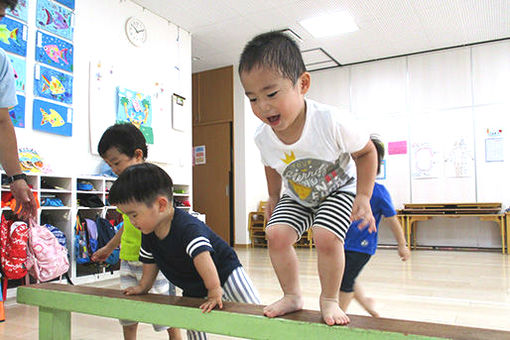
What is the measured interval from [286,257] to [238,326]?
0.26m

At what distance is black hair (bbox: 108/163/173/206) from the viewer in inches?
51.8

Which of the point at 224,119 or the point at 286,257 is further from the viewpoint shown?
the point at 224,119

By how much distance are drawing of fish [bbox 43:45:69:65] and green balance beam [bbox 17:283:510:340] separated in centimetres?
275

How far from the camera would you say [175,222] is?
4.53 feet

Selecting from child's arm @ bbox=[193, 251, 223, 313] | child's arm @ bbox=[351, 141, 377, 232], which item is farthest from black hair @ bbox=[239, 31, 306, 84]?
child's arm @ bbox=[193, 251, 223, 313]

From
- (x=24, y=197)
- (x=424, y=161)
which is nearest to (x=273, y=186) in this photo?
(x=24, y=197)

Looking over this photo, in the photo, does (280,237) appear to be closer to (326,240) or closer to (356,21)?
(326,240)

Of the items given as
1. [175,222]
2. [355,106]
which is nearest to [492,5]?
[355,106]

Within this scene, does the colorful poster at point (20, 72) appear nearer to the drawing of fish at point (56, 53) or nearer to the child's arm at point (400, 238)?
the drawing of fish at point (56, 53)

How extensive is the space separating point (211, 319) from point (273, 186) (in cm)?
52

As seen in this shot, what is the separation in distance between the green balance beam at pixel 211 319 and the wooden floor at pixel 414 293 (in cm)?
68

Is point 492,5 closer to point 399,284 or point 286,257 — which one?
point 399,284

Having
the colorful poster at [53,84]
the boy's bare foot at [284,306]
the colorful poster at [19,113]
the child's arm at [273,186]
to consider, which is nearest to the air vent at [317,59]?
the colorful poster at [53,84]

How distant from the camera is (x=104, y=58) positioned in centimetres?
433
